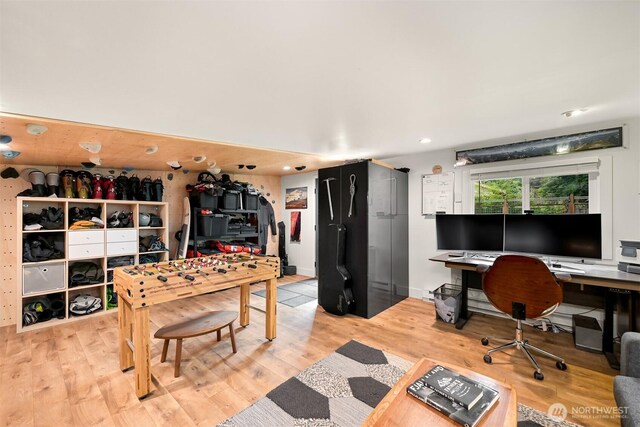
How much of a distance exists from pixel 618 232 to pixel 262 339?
396 cm

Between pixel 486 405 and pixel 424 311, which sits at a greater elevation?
pixel 486 405

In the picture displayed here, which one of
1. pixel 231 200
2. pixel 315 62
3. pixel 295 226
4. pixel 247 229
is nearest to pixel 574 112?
pixel 315 62

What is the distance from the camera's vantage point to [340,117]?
2.56 m

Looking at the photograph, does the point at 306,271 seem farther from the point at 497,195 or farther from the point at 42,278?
the point at 42,278

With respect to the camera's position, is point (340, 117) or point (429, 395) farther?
point (340, 117)

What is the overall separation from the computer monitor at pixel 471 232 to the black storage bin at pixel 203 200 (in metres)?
3.73

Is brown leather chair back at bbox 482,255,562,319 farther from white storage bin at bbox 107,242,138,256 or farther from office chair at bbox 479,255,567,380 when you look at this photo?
white storage bin at bbox 107,242,138,256

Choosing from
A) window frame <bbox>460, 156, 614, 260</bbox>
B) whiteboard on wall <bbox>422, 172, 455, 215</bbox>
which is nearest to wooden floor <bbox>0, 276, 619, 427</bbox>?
window frame <bbox>460, 156, 614, 260</bbox>

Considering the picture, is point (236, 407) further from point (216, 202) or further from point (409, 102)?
point (216, 202)

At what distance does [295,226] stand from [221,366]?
381 cm

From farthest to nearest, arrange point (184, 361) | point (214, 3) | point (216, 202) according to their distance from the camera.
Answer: point (216, 202)
point (184, 361)
point (214, 3)

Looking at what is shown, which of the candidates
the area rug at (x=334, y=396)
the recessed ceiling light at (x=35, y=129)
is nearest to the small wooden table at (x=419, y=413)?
the area rug at (x=334, y=396)

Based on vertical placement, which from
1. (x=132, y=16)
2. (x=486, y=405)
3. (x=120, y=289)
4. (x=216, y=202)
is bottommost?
(x=486, y=405)

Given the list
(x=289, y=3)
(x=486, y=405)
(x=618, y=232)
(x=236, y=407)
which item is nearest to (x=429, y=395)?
(x=486, y=405)
